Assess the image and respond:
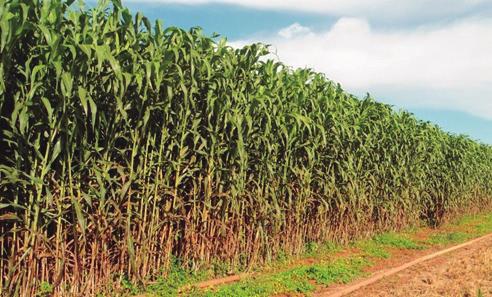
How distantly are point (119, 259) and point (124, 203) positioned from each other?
692 mm

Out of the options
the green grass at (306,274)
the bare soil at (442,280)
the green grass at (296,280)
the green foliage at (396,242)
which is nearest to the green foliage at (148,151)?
the green grass at (306,274)

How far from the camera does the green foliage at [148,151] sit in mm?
4609

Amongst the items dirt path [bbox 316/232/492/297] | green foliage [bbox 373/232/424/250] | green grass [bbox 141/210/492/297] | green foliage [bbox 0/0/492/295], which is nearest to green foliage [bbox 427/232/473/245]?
green grass [bbox 141/210/492/297]

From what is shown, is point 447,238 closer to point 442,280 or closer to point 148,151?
point 442,280

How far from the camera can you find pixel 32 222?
466cm

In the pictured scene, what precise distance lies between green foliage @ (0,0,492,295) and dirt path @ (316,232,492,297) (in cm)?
172

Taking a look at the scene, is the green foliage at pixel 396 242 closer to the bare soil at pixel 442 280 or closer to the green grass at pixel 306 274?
the green grass at pixel 306 274

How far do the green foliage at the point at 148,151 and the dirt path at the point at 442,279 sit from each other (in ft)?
5.65


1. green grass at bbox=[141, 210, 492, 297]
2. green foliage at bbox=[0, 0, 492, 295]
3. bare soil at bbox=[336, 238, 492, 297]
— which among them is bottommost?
bare soil at bbox=[336, 238, 492, 297]

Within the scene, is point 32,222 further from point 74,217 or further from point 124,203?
point 124,203

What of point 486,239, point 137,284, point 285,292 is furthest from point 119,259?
point 486,239

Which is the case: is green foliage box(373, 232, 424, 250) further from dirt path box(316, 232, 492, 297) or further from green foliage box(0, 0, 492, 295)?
green foliage box(0, 0, 492, 295)

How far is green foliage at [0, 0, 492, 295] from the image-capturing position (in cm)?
461

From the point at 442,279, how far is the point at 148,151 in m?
5.16
